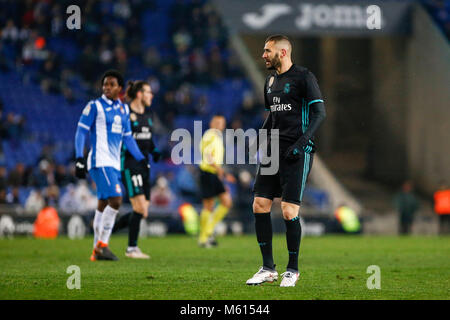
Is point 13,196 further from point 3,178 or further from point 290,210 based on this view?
point 290,210

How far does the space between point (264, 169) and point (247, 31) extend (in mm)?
20211

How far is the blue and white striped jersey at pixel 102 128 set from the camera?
35.7 feet

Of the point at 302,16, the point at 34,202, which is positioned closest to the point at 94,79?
the point at 34,202

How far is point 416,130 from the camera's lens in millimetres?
28578

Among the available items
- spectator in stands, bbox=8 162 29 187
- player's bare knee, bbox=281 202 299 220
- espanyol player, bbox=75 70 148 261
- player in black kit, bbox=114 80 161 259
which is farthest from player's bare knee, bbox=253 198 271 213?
spectator in stands, bbox=8 162 29 187

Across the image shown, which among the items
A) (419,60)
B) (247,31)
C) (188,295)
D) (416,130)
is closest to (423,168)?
(416,130)

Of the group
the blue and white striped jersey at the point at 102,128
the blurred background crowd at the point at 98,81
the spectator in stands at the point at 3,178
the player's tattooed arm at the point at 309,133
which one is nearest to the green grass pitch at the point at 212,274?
the player's tattooed arm at the point at 309,133

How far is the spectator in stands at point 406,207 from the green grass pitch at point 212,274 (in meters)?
9.62

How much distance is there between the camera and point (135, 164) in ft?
Result: 40.1

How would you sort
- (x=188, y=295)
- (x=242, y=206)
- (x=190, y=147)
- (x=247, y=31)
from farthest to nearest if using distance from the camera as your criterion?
(x=247, y=31), (x=190, y=147), (x=242, y=206), (x=188, y=295)

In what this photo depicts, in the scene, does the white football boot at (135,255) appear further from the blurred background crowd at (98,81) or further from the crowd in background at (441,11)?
the crowd in background at (441,11)

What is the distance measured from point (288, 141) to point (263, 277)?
1417 millimetres

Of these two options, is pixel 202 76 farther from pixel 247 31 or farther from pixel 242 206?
pixel 242 206

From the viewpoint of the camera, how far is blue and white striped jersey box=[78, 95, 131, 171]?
10.9 m
